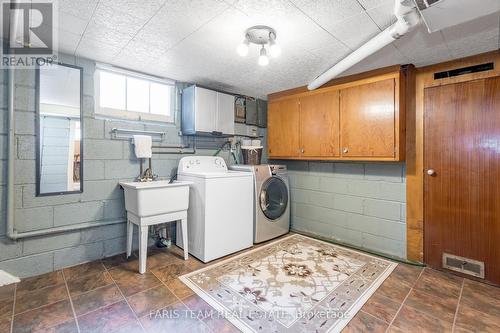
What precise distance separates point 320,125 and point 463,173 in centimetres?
146

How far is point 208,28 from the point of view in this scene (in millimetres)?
1777

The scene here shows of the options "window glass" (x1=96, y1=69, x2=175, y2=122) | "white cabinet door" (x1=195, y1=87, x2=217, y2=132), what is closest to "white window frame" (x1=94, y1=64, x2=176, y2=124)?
"window glass" (x1=96, y1=69, x2=175, y2=122)

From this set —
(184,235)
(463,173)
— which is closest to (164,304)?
(184,235)

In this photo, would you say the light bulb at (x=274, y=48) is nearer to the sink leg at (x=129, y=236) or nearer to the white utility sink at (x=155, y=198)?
the white utility sink at (x=155, y=198)

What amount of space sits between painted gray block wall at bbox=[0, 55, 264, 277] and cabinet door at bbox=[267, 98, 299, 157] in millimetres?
1521

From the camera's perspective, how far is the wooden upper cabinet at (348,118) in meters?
2.39

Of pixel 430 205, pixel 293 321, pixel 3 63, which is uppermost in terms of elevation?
pixel 3 63

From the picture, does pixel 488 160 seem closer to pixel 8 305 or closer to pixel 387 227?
pixel 387 227

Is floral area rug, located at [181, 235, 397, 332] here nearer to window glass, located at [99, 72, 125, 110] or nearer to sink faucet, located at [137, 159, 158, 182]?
sink faucet, located at [137, 159, 158, 182]

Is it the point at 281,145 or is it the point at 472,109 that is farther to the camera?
the point at 281,145

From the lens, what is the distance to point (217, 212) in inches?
101

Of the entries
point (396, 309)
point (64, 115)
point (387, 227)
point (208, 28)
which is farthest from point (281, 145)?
point (64, 115)

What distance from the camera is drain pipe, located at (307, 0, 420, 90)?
138 cm

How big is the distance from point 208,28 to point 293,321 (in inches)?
84.7
